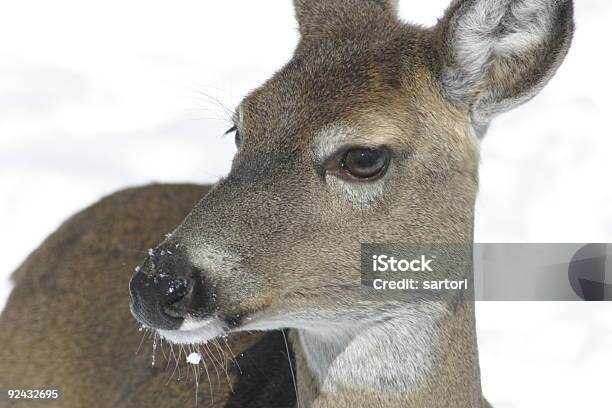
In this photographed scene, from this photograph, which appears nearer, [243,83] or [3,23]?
[243,83]

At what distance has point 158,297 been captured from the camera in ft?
11.6

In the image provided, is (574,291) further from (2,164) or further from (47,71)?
(47,71)

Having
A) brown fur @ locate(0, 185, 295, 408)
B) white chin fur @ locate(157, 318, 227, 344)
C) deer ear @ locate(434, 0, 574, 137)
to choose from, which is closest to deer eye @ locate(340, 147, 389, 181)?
deer ear @ locate(434, 0, 574, 137)

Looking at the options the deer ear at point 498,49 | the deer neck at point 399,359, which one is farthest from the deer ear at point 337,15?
the deer neck at point 399,359

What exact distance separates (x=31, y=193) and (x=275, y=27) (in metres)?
3.15

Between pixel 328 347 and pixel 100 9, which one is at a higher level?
pixel 100 9

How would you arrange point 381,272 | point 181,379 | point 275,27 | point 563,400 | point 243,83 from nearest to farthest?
point 381,272
point 181,379
point 563,400
point 243,83
point 275,27

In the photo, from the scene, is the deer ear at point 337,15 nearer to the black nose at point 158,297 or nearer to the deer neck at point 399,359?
the deer neck at point 399,359

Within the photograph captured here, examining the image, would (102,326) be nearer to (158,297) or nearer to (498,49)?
(158,297)

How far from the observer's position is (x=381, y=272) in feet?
13.0

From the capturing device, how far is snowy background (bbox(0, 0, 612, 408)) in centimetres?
668

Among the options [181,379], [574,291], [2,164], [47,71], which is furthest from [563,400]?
[47,71]

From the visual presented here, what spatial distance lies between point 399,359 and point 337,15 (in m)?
1.63

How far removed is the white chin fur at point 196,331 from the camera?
11.8ft
